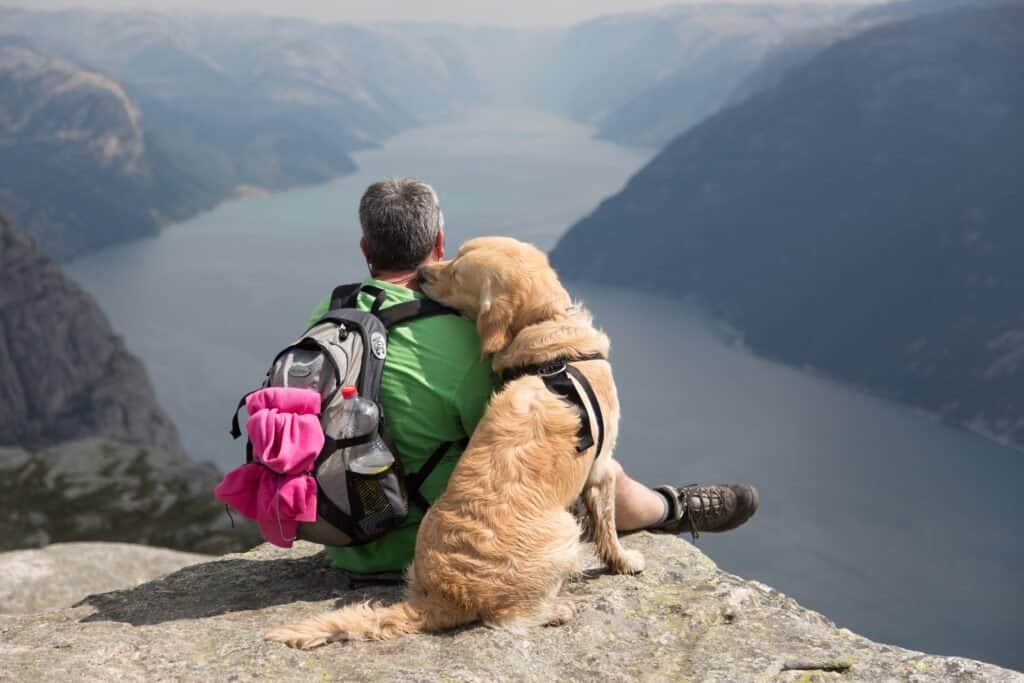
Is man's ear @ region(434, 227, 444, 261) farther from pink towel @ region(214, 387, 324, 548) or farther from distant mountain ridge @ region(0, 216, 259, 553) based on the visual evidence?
distant mountain ridge @ region(0, 216, 259, 553)

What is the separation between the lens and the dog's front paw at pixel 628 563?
20.2 feet

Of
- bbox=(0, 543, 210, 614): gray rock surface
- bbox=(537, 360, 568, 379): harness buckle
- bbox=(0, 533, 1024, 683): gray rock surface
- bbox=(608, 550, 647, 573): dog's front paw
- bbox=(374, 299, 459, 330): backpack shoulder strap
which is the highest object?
bbox=(374, 299, 459, 330): backpack shoulder strap

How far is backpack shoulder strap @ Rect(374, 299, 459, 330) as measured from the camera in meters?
5.49

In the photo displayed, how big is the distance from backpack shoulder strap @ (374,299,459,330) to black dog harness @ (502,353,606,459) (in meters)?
0.66

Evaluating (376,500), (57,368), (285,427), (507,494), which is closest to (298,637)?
(376,500)

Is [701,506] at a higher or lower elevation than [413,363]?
lower

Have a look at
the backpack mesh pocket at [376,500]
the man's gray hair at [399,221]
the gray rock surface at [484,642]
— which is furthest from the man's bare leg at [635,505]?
the man's gray hair at [399,221]

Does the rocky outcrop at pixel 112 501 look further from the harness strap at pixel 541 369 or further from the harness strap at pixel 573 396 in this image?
the harness strap at pixel 573 396

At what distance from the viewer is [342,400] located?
5.10 meters

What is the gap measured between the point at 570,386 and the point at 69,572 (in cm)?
2245

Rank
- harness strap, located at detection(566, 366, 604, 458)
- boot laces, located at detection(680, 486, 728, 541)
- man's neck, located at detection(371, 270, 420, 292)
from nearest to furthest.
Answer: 1. harness strap, located at detection(566, 366, 604, 458)
2. man's neck, located at detection(371, 270, 420, 292)
3. boot laces, located at detection(680, 486, 728, 541)

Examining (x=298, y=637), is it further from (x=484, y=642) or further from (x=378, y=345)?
(x=378, y=345)

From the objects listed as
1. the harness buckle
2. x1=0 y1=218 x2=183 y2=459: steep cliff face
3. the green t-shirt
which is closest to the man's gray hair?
the green t-shirt

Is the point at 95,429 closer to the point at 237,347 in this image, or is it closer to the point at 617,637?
the point at 237,347
